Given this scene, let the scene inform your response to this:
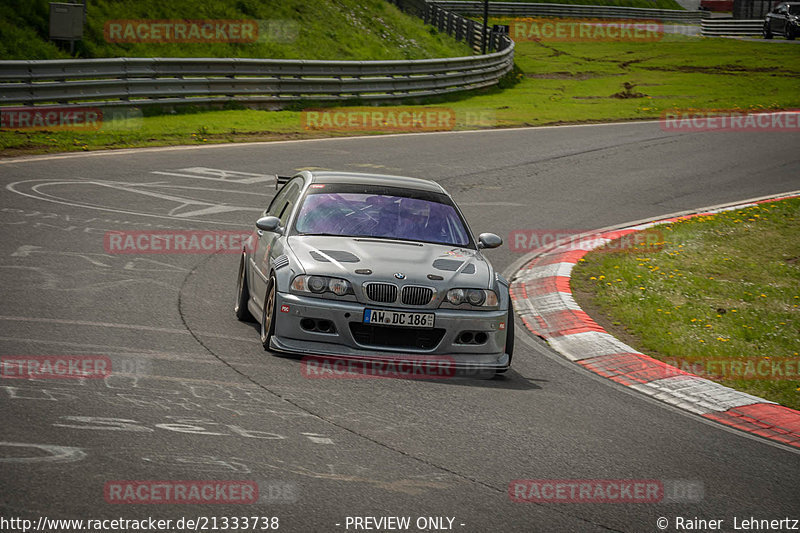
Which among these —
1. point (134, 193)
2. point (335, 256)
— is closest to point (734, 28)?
point (134, 193)

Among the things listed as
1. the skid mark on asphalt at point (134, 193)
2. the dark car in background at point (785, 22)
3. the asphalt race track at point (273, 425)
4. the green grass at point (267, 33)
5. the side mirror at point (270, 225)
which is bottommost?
the asphalt race track at point (273, 425)

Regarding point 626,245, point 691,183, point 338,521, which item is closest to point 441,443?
point 338,521

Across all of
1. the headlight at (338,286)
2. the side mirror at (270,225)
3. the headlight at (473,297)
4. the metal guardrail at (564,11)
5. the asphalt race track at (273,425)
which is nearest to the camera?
the asphalt race track at (273,425)

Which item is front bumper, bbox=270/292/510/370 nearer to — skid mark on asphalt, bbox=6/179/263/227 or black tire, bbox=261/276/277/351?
black tire, bbox=261/276/277/351

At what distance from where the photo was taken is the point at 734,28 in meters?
64.9

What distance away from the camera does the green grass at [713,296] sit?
8.66 meters

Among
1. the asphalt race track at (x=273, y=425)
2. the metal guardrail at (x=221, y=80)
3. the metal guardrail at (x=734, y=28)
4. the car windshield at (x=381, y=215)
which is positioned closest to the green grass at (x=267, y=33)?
the metal guardrail at (x=221, y=80)

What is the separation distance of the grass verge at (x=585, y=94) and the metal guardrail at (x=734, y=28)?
6.32 m

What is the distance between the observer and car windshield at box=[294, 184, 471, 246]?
27.1 ft

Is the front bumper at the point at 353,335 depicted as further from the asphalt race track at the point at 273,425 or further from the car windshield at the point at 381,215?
the car windshield at the point at 381,215

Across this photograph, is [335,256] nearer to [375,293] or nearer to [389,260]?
[389,260]

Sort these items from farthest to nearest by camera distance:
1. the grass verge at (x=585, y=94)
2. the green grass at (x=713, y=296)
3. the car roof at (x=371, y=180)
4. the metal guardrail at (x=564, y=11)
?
the metal guardrail at (x=564, y=11) < the grass verge at (x=585, y=94) < the car roof at (x=371, y=180) < the green grass at (x=713, y=296)

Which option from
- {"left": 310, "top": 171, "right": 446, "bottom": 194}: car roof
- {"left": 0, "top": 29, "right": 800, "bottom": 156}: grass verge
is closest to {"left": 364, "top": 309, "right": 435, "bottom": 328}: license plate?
{"left": 310, "top": 171, "right": 446, "bottom": 194}: car roof

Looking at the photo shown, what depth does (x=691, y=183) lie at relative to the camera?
18984mm
